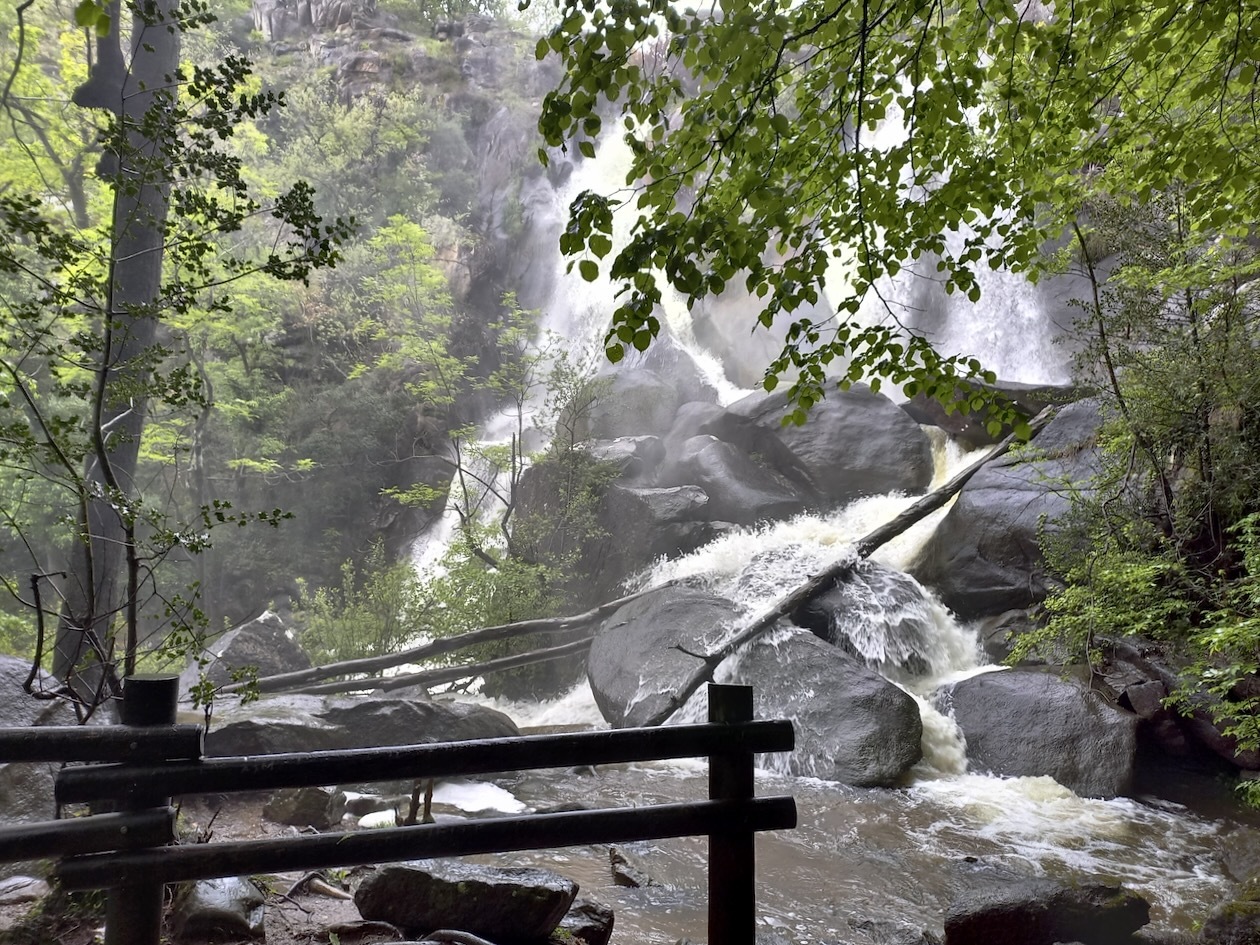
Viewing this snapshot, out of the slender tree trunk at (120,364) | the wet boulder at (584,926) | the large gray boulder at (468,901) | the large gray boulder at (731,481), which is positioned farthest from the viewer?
the large gray boulder at (731,481)

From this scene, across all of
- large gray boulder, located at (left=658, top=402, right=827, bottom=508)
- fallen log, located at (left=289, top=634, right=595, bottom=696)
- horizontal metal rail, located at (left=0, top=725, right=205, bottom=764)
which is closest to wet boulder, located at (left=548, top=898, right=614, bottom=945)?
horizontal metal rail, located at (left=0, top=725, right=205, bottom=764)

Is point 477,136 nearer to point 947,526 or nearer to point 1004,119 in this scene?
point 947,526

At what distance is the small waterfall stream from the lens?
4.94 meters

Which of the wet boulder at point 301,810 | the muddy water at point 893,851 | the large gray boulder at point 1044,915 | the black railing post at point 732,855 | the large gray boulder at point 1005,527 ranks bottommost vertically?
the muddy water at point 893,851

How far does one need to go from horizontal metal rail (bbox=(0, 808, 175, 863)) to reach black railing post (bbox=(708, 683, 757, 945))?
5.98ft

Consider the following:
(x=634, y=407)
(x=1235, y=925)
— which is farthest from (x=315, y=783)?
(x=634, y=407)

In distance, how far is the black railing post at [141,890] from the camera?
2.22m

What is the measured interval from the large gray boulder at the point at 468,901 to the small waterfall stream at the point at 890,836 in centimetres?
113

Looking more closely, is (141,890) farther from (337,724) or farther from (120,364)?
(337,724)

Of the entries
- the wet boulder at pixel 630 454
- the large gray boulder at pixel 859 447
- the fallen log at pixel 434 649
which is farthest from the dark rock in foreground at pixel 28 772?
the large gray boulder at pixel 859 447

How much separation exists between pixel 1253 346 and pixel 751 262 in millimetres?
6462

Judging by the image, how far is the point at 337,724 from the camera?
24.5ft

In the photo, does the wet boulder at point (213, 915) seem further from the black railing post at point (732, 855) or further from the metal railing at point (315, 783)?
the black railing post at point (732, 855)

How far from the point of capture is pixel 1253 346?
6.44m
